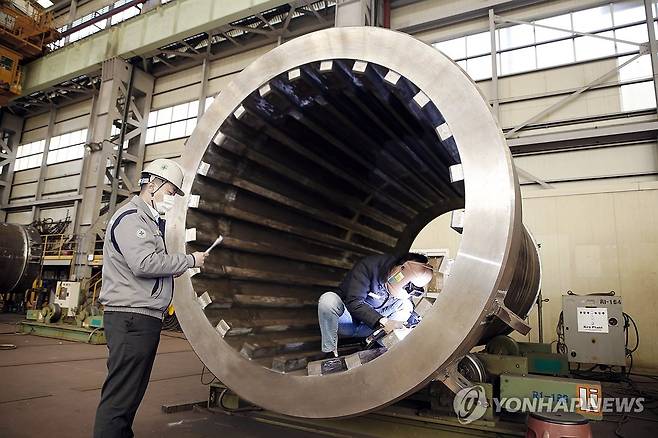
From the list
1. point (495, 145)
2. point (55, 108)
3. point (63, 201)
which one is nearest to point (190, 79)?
point (63, 201)

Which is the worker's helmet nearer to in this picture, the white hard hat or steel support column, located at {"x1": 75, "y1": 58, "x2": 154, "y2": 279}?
the white hard hat

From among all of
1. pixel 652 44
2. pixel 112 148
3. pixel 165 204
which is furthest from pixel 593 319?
pixel 112 148

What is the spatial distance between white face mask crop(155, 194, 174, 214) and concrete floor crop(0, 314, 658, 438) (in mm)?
1297

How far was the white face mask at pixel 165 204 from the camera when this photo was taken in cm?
203

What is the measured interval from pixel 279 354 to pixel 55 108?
17529 millimetres

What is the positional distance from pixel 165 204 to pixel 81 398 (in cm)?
209

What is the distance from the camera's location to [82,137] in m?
14.9

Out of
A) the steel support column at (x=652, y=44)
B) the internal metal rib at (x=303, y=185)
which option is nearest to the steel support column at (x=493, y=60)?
the steel support column at (x=652, y=44)

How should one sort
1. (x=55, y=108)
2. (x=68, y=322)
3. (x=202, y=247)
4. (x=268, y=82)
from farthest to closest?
(x=55, y=108)
(x=68, y=322)
(x=202, y=247)
(x=268, y=82)

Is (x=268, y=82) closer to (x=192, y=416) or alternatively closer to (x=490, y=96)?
(x=192, y=416)

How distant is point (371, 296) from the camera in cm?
300

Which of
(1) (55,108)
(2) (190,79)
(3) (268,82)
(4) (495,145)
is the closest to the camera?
(4) (495,145)

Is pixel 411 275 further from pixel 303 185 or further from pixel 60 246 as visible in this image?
pixel 60 246

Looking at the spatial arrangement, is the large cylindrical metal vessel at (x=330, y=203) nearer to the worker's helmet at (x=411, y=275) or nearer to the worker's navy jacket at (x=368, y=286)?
the worker's navy jacket at (x=368, y=286)
